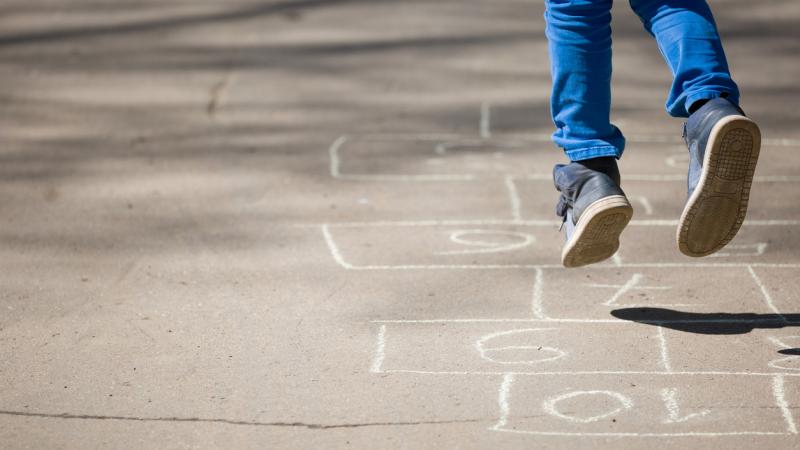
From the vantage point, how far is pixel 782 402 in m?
2.99

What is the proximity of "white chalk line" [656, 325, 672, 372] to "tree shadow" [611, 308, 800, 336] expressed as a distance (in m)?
0.06

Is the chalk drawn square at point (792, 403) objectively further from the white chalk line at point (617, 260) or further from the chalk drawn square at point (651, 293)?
the white chalk line at point (617, 260)

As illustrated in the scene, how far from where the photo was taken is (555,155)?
5.91m

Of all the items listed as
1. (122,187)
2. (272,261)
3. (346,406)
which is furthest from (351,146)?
(346,406)

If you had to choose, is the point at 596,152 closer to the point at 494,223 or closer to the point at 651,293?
the point at 651,293

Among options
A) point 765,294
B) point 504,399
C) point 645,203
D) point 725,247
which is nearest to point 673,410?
point 504,399

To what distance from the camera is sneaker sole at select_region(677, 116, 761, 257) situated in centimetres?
291

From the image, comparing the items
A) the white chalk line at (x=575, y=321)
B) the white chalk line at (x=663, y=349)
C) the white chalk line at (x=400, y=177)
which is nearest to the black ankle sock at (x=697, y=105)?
the white chalk line at (x=663, y=349)

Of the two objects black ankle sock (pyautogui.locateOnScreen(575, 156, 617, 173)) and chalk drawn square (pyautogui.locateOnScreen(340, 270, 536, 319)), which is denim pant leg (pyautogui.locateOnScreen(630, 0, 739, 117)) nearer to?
black ankle sock (pyautogui.locateOnScreen(575, 156, 617, 173))

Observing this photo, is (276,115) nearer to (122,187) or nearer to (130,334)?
(122,187)

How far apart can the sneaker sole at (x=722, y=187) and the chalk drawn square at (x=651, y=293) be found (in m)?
0.64

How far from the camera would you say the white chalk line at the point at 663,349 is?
3283 mm

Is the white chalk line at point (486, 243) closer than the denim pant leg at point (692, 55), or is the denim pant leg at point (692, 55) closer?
the denim pant leg at point (692, 55)

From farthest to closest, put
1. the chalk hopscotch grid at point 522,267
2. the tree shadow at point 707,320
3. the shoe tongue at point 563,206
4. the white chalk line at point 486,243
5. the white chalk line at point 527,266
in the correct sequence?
the white chalk line at point 486,243 → the white chalk line at point 527,266 → the tree shadow at point 707,320 → the shoe tongue at point 563,206 → the chalk hopscotch grid at point 522,267
